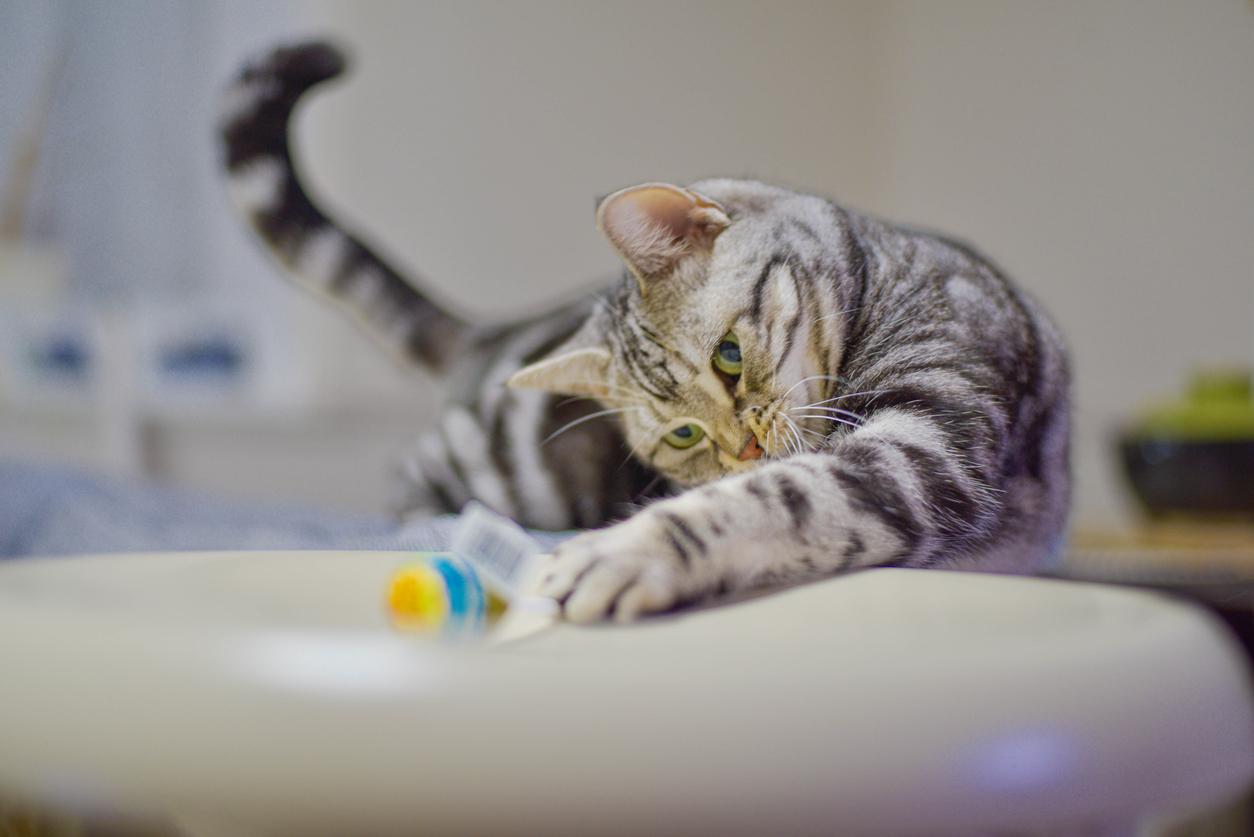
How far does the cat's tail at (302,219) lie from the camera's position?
1.82ft

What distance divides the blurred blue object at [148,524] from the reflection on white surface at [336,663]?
0.50 feet

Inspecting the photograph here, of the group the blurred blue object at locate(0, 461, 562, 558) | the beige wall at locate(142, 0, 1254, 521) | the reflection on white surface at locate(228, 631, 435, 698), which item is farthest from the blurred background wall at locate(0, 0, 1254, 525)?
the reflection on white surface at locate(228, 631, 435, 698)

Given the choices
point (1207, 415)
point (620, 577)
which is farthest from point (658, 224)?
point (1207, 415)

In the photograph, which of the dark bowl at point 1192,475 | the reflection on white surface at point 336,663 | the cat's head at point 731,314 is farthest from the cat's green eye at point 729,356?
the dark bowl at point 1192,475

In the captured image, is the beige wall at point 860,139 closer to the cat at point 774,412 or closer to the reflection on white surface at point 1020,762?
the cat at point 774,412

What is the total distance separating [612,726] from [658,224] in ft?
0.74

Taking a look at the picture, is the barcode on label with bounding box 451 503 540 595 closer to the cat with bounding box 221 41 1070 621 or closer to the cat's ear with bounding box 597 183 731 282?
the cat with bounding box 221 41 1070 621

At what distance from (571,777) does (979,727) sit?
8 cm

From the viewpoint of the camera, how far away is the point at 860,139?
64 centimetres

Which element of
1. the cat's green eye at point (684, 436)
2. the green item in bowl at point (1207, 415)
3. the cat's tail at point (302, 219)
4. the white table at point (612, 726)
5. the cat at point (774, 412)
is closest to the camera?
the white table at point (612, 726)

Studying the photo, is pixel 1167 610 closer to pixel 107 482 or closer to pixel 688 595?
pixel 688 595

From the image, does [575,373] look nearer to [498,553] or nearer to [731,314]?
[731,314]

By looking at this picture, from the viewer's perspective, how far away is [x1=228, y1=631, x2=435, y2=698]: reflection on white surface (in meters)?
0.18

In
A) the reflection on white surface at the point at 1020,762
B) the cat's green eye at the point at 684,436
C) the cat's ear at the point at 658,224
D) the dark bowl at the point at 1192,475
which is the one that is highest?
the cat's ear at the point at 658,224
